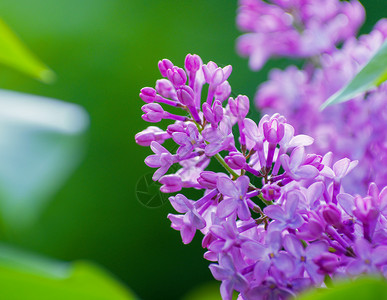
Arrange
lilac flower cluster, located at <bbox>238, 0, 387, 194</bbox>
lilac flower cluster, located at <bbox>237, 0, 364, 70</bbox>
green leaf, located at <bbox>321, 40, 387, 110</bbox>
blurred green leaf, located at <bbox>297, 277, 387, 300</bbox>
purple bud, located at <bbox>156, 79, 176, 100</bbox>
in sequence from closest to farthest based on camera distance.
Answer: blurred green leaf, located at <bbox>297, 277, 387, 300</bbox> < green leaf, located at <bbox>321, 40, 387, 110</bbox> < purple bud, located at <bbox>156, 79, 176, 100</bbox> < lilac flower cluster, located at <bbox>238, 0, 387, 194</bbox> < lilac flower cluster, located at <bbox>237, 0, 364, 70</bbox>

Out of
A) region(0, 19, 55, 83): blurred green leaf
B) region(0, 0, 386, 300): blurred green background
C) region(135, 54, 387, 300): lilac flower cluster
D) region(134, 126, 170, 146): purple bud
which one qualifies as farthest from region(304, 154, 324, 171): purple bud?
region(0, 0, 386, 300): blurred green background

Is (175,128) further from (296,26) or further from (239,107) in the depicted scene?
(296,26)

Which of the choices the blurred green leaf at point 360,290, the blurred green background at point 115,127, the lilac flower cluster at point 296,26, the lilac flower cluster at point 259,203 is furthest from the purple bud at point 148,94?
the blurred green background at point 115,127

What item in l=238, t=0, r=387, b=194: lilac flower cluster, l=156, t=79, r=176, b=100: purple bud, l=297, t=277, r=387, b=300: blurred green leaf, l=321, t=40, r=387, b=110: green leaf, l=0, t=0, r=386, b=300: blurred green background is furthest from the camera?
l=0, t=0, r=386, b=300: blurred green background

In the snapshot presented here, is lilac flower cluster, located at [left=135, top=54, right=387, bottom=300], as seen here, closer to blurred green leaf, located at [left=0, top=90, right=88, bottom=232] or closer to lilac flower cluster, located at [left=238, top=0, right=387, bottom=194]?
lilac flower cluster, located at [left=238, top=0, right=387, bottom=194]

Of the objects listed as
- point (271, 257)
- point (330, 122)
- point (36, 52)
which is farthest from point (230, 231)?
point (36, 52)

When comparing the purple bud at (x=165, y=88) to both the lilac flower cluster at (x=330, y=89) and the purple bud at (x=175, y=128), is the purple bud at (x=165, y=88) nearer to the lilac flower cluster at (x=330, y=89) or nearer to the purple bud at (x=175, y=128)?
the purple bud at (x=175, y=128)

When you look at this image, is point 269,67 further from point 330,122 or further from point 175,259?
point 330,122
